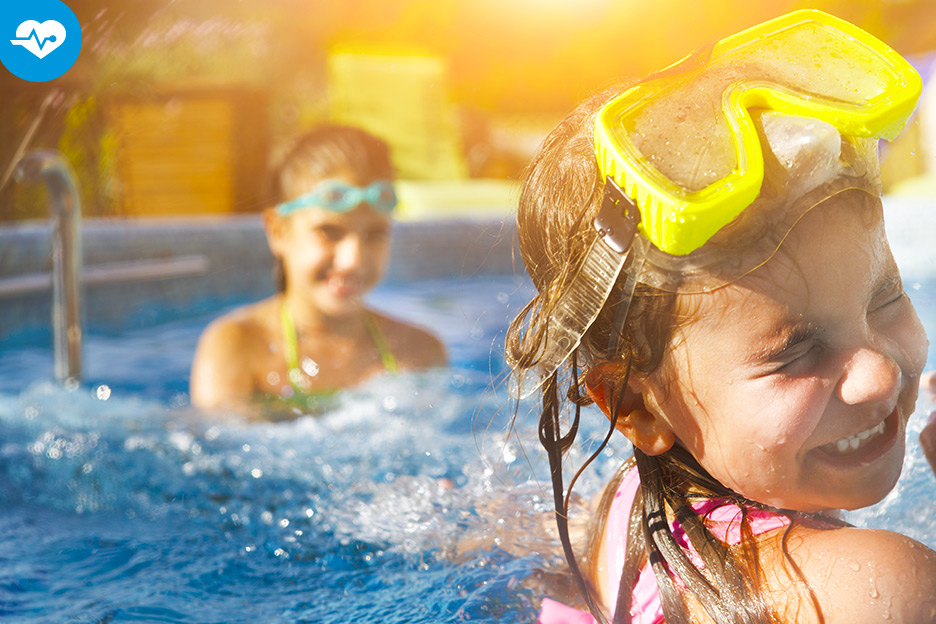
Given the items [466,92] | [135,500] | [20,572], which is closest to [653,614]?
[20,572]

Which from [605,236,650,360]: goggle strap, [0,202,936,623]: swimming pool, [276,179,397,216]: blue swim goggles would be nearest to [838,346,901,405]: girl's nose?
[605,236,650,360]: goggle strap

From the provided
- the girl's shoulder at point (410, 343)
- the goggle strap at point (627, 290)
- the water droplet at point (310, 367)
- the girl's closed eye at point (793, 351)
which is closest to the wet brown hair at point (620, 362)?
the goggle strap at point (627, 290)

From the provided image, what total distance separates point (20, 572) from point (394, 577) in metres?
0.93

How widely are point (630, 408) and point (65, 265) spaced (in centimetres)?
338

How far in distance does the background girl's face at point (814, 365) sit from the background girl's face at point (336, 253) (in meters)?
3.04

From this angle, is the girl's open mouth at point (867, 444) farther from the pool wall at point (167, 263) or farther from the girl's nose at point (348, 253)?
the pool wall at point (167, 263)

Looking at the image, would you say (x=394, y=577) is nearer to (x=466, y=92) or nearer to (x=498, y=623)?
(x=498, y=623)

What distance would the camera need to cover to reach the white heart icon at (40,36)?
3645mm

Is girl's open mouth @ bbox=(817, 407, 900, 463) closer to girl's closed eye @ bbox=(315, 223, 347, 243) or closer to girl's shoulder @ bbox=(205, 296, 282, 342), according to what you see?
girl's closed eye @ bbox=(315, 223, 347, 243)

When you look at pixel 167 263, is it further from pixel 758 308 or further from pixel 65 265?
pixel 758 308

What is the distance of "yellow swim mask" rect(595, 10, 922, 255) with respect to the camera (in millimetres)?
1207

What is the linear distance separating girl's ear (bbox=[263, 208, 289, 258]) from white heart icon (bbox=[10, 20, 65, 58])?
1206 mm

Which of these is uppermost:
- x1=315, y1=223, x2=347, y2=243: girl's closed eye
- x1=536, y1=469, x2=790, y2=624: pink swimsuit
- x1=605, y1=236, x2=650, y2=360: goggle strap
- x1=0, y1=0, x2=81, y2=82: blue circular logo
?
x1=0, y1=0, x2=81, y2=82: blue circular logo

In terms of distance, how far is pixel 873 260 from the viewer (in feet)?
4.05
